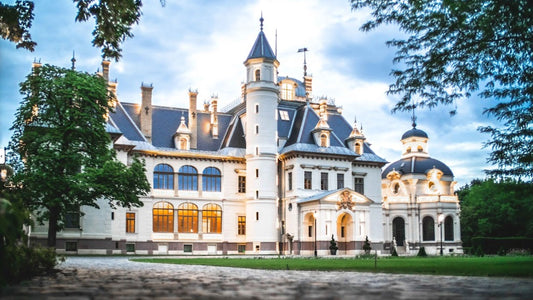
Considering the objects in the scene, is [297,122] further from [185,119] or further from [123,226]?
[123,226]

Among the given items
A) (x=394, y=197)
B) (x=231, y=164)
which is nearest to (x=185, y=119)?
(x=231, y=164)

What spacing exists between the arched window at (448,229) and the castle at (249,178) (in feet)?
37.5

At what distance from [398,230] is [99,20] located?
5888 centimetres

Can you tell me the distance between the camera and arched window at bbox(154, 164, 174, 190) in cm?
5266

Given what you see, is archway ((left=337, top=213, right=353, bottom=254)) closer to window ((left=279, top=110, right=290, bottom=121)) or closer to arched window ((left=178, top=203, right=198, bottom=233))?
window ((left=279, top=110, right=290, bottom=121))

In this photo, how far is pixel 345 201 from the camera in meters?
51.8

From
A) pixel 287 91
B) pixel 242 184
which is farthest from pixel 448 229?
pixel 242 184

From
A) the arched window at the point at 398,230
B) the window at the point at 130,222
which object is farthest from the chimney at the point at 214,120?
the arched window at the point at 398,230

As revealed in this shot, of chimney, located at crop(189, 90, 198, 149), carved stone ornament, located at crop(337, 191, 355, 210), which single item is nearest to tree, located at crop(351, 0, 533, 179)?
carved stone ornament, located at crop(337, 191, 355, 210)

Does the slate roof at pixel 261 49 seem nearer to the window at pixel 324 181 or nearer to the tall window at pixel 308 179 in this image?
the tall window at pixel 308 179

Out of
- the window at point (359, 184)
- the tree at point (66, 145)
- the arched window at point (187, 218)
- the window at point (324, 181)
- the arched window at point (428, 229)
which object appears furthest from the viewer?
the arched window at point (428, 229)

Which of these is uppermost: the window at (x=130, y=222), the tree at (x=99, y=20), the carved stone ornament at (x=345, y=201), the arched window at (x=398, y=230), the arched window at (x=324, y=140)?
the arched window at (x=324, y=140)

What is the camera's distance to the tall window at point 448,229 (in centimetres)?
6556

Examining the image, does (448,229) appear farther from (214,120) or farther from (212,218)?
(214,120)
